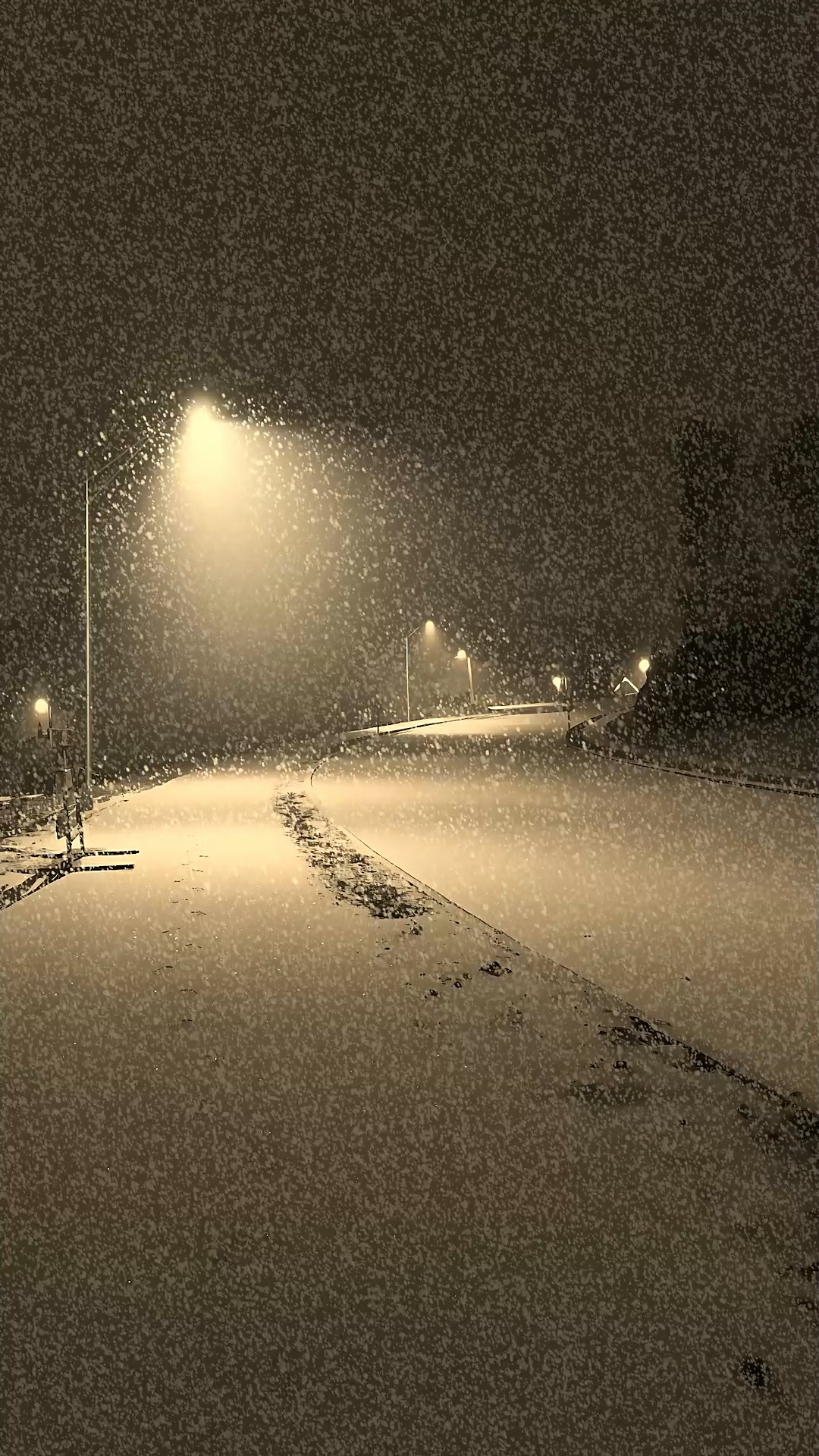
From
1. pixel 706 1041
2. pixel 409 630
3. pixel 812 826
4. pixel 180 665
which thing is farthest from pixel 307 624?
pixel 706 1041

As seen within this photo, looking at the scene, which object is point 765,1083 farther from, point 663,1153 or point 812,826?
point 812,826

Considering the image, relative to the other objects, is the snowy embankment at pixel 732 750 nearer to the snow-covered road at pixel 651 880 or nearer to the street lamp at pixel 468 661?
the snow-covered road at pixel 651 880

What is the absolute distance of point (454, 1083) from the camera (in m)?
6.68

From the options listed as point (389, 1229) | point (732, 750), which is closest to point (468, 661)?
point (732, 750)

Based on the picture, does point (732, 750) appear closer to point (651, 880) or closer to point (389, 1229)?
point (651, 880)

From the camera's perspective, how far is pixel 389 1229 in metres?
4.75

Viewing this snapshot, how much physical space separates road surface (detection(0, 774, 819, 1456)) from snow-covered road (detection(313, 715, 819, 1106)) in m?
0.66

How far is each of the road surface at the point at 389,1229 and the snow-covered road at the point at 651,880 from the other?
0.66m

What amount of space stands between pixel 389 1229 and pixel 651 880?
32.9ft

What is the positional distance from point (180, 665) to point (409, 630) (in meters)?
13.2

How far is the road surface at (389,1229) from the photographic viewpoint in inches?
142

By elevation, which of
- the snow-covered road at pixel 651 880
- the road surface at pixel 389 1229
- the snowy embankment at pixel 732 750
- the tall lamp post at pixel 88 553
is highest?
the tall lamp post at pixel 88 553

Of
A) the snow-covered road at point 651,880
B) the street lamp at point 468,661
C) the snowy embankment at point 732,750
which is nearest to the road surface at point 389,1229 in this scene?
the snow-covered road at point 651,880

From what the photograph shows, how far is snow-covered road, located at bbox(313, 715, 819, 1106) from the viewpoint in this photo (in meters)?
8.43
